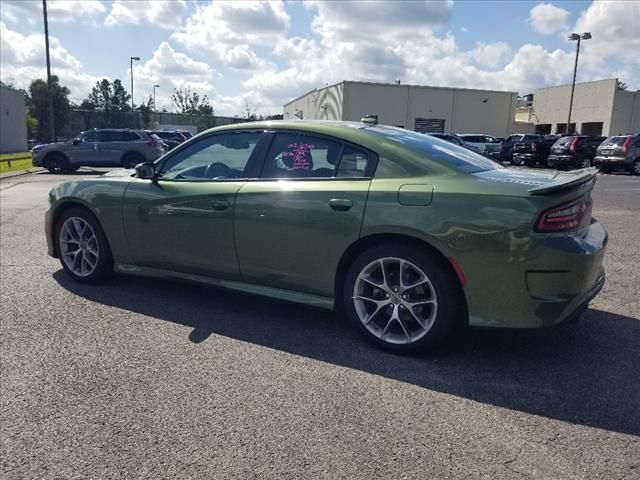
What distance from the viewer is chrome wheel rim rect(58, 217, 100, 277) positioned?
16.7 feet

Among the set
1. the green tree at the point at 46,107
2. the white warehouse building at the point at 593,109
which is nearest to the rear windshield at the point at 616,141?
the white warehouse building at the point at 593,109

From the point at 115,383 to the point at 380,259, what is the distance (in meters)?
1.79

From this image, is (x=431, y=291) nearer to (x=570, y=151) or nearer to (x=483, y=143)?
(x=570, y=151)

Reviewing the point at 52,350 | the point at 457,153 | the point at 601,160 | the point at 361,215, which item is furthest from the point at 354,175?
the point at 601,160

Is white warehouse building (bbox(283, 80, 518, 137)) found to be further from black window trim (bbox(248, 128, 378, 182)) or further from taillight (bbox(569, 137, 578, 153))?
black window trim (bbox(248, 128, 378, 182))

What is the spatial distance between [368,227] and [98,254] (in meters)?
2.76

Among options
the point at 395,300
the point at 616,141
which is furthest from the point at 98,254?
the point at 616,141

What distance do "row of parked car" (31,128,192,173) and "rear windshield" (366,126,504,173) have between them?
1733 cm

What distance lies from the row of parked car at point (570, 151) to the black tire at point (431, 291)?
625 inches

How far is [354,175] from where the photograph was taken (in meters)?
3.79

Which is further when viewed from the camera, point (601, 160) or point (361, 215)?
point (601, 160)

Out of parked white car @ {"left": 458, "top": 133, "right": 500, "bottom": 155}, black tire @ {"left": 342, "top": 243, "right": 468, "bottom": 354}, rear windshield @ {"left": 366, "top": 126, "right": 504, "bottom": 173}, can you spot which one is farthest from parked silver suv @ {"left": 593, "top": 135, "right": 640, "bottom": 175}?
black tire @ {"left": 342, "top": 243, "right": 468, "bottom": 354}

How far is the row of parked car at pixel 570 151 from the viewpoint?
22.0 meters

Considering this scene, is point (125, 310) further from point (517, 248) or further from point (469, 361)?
point (517, 248)
